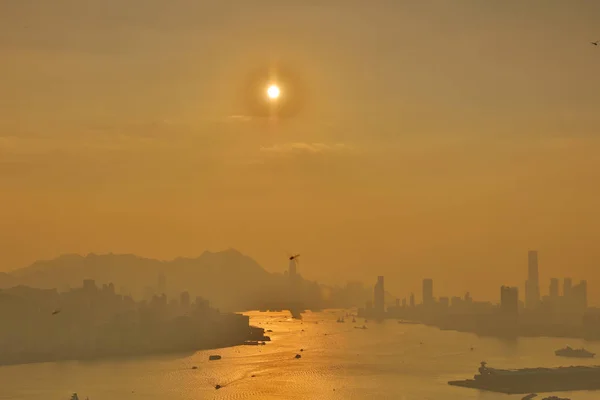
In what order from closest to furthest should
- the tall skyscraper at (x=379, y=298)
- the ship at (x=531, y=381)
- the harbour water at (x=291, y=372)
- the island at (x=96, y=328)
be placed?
the harbour water at (x=291, y=372) → the ship at (x=531, y=381) → the island at (x=96, y=328) → the tall skyscraper at (x=379, y=298)

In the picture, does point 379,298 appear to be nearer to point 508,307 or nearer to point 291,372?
point 508,307

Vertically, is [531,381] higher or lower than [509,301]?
lower

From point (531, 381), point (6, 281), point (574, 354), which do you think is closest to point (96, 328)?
point (531, 381)

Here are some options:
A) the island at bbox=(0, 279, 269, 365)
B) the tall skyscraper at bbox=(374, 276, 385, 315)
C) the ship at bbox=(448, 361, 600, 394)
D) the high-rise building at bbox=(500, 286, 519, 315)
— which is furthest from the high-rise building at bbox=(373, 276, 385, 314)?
the ship at bbox=(448, 361, 600, 394)

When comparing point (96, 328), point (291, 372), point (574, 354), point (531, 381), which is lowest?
point (574, 354)

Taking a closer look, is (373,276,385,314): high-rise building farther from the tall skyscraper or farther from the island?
the island

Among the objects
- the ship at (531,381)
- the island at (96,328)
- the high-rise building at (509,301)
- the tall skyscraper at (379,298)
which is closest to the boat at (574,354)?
the ship at (531,381)

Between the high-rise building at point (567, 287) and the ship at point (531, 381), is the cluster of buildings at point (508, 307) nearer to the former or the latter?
the high-rise building at point (567, 287)
